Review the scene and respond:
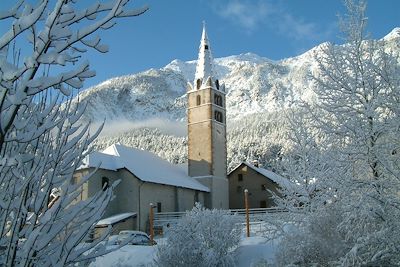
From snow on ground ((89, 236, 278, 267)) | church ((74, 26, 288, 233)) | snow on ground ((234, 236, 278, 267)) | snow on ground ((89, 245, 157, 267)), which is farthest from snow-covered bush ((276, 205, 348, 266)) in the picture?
church ((74, 26, 288, 233))

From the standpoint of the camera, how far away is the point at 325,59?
512 inches

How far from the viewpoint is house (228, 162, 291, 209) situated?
49084 millimetres

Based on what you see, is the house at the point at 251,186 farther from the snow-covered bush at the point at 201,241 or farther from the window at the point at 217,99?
the snow-covered bush at the point at 201,241

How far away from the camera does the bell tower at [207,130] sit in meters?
47.6

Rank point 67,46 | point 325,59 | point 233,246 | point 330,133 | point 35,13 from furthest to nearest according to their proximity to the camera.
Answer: point 233,246, point 325,59, point 330,133, point 67,46, point 35,13

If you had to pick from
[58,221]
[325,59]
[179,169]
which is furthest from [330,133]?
[179,169]

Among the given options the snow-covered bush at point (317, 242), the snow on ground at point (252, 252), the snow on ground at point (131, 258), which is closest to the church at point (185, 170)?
the snow on ground at point (131, 258)

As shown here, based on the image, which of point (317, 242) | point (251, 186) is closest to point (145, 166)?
point (251, 186)

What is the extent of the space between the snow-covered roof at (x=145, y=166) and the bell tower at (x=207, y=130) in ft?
4.82

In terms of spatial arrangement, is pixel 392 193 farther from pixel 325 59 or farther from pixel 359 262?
pixel 325 59

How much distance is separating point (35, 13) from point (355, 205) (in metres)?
9.27

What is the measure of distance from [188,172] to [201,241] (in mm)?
30246

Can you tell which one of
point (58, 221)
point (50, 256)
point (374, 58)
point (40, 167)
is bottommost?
point (50, 256)

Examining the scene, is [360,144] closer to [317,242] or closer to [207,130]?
[317,242]
